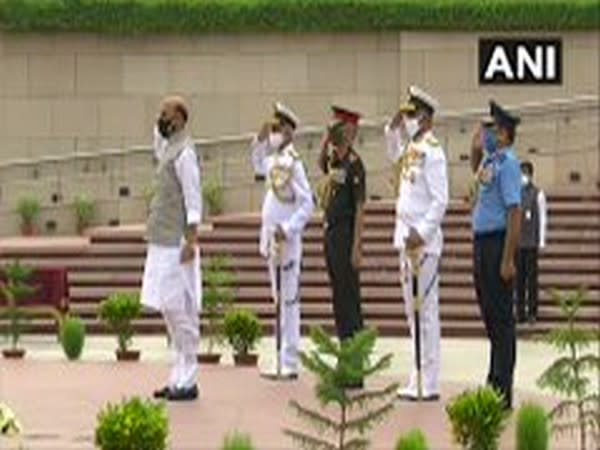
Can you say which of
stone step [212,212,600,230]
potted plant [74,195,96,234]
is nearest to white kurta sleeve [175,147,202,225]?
stone step [212,212,600,230]

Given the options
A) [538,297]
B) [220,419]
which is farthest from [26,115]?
[220,419]

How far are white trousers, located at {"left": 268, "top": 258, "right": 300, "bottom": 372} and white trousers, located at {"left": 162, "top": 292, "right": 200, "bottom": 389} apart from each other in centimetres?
151

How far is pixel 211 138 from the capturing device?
2786 cm

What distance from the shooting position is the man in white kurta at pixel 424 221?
14062 millimetres

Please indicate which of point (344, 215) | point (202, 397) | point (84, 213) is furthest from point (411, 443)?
point (84, 213)

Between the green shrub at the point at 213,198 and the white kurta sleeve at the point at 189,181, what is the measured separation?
12.1 m

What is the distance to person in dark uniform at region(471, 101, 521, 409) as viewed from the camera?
13.2 metres

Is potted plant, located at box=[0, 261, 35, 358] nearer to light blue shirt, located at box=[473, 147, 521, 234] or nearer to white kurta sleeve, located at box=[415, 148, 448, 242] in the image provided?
white kurta sleeve, located at box=[415, 148, 448, 242]

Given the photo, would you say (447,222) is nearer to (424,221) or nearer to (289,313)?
(289,313)

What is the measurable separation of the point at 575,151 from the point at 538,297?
5.95 meters

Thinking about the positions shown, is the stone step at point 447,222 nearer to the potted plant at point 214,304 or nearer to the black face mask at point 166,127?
the potted plant at point 214,304

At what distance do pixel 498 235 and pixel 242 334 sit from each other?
11.8 ft

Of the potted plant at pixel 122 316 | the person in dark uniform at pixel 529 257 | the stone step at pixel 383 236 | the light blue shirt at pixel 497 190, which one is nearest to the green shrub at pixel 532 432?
the light blue shirt at pixel 497 190

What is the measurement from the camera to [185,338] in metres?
13.9
